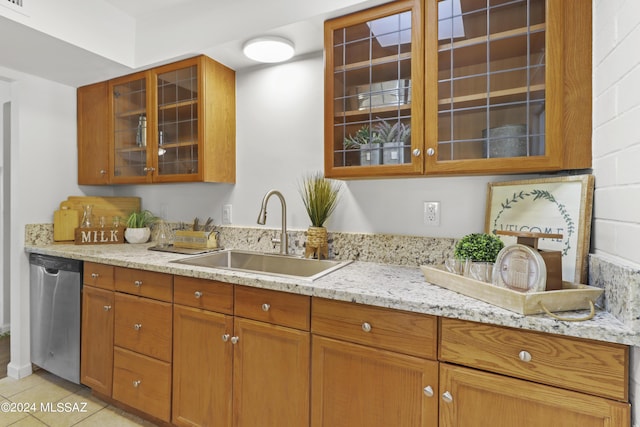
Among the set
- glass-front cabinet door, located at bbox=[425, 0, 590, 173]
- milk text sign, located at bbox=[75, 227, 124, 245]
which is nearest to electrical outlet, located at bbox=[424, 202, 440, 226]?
glass-front cabinet door, located at bbox=[425, 0, 590, 173]

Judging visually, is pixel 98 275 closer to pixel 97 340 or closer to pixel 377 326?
pixel 97 340

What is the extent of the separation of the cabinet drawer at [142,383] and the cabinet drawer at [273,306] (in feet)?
2.00

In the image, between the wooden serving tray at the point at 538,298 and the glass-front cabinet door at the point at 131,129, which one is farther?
the glass-front cabinet door at the point at 131,129

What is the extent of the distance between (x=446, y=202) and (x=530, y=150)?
50cm

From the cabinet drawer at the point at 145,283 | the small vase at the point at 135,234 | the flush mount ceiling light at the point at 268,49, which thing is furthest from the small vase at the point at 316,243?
the small vase at the point at 135,234

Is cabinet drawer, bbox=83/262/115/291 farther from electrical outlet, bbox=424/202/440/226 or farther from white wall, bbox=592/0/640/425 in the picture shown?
white wall, bbox=592/0/640/425

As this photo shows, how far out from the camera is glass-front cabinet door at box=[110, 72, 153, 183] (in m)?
2.27

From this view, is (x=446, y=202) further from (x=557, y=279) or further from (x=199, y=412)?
(x=199, y=412)

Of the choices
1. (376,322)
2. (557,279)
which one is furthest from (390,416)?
(557,279)

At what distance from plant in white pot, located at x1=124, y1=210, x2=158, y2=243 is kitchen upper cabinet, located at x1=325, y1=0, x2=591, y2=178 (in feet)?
5.49

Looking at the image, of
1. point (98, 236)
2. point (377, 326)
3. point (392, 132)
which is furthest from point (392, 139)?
point (98, 236)

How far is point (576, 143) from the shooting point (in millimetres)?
1205

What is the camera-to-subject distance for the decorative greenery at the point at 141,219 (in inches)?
98.7

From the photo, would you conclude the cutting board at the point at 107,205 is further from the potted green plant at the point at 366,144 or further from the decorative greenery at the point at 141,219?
the potted green plant at the point at 366,144
